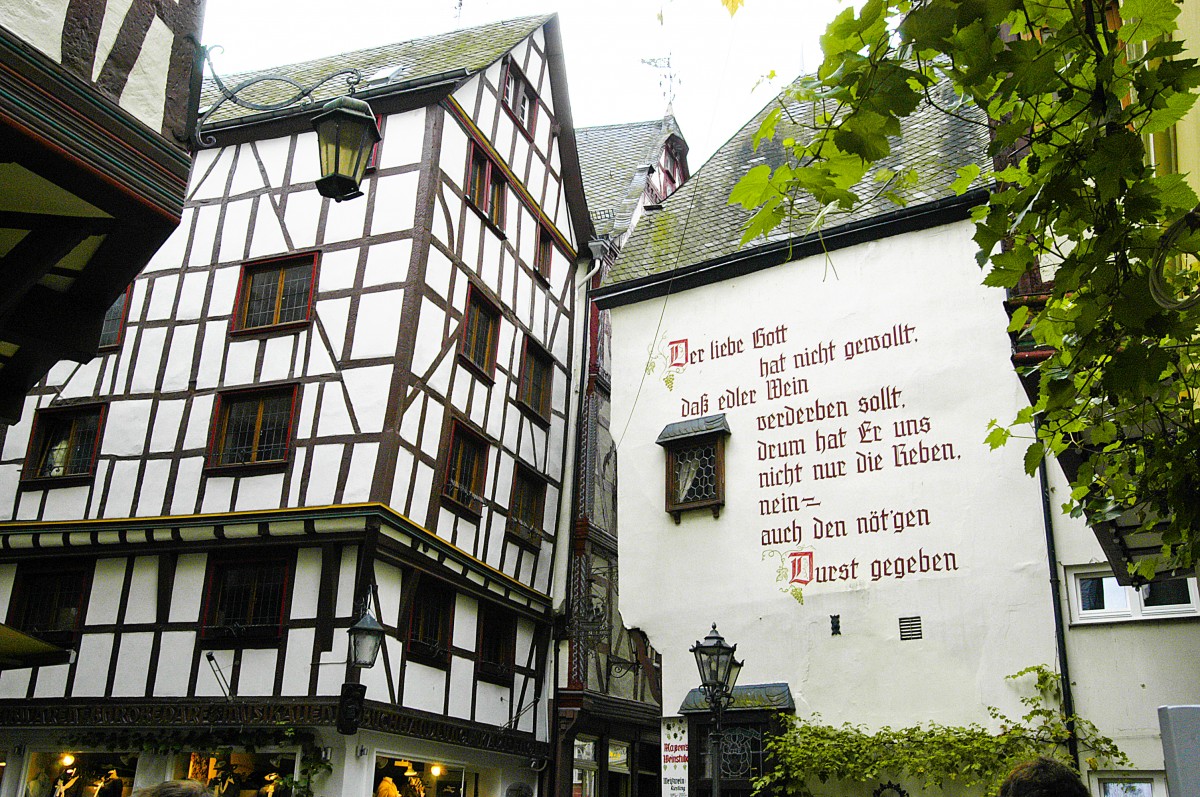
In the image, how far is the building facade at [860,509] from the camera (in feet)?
32.4

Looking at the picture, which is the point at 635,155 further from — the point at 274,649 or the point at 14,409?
the point at 14,409

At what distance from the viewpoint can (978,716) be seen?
1004 centimetres

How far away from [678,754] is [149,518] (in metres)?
7.97

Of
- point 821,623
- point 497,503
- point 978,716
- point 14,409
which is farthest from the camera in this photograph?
point 497,503

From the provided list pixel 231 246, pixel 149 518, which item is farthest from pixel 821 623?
pixel 231 246

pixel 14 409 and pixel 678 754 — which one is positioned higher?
pixel 14 409

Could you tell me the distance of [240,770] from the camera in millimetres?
13781

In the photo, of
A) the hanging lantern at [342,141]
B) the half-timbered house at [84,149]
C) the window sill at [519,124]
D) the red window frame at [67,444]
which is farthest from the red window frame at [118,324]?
the half-timbered house at [84,149]

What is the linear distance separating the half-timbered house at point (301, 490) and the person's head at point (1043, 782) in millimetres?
10871

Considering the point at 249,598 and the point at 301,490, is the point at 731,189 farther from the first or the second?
the point at 249,598

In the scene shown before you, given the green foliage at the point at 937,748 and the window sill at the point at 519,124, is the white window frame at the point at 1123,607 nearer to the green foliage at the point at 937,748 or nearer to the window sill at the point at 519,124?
the green foliage at the point at 937,748

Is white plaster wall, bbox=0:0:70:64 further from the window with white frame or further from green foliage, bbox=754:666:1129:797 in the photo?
the window with white frame

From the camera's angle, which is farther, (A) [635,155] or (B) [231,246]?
(A) [635,155]

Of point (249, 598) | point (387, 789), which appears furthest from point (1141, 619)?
point (249, 598)
